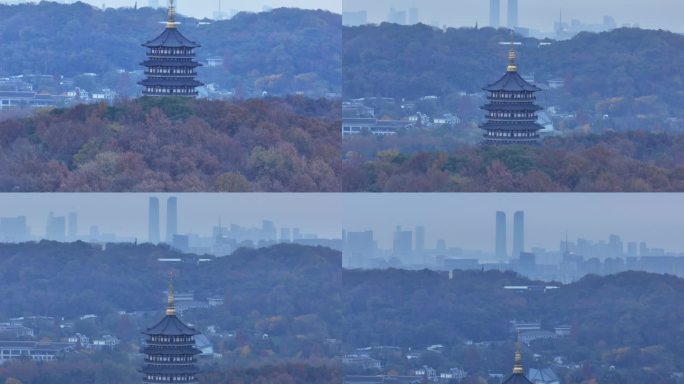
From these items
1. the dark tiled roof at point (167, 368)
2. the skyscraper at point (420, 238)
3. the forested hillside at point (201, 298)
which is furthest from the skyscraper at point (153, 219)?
the skyscraper at point (420, 238)

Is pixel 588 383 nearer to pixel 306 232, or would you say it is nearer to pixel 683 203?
pixel 683 203

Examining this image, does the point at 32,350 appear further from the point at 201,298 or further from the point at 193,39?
the point at 193,39

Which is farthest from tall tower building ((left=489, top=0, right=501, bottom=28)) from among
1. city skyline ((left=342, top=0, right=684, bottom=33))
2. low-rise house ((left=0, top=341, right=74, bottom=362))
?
low-rise house ((left=0, top=341, right=74, bottom=362))

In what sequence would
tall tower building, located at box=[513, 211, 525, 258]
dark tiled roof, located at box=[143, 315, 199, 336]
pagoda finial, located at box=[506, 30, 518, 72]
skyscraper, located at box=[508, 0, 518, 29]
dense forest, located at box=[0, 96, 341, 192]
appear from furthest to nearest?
dense forest, located at box=[0, 96, 341, 192] < skyscraper, located at box=[508, 0, 518, 29] < pagoda finial, located at box=[506, 30, 518, 72] < dark tiled roof, located at box=[143, 315, 199, 336] < tall tower building, located at box=[513, 211, 525, 258]

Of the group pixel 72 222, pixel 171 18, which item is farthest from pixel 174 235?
pixel 171 18

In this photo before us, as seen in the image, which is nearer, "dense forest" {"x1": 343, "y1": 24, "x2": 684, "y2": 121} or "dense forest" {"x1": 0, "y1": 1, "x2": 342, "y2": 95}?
"dense forest" {"x1": 343, "y1": 24, "x2": 684, "y2": 121}

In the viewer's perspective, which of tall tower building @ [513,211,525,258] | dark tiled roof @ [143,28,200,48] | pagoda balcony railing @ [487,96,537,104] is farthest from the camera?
dark tiled roof @ [143,28,200,48]

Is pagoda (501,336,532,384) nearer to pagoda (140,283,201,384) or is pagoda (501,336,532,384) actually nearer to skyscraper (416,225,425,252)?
skyscraper (416,225,425,252)
